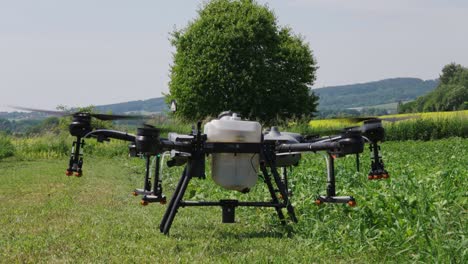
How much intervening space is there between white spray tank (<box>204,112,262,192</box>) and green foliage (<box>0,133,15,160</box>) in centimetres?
2538

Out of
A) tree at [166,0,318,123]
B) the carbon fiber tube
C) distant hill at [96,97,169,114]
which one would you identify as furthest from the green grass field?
distant hill at [96,97,169,114]

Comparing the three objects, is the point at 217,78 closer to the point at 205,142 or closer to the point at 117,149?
the point at 117,149

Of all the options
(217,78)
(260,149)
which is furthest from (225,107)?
(260,149)

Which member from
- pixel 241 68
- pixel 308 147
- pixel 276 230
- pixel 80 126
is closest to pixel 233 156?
pixel 308 147

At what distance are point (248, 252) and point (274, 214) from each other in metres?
2.38

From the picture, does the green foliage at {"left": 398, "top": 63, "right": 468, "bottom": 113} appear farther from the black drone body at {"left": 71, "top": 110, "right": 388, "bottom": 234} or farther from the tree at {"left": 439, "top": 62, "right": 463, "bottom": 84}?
the black drone body at {"left": 71, "top": 110, "right": 388, "bottom": 234}

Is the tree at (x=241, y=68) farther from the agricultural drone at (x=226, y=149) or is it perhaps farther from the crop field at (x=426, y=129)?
the agricultural drone at (x=226, y=149)

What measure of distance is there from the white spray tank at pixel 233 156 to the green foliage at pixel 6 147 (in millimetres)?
25382

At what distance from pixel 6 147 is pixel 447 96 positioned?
71948 mm

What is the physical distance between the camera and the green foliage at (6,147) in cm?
3145

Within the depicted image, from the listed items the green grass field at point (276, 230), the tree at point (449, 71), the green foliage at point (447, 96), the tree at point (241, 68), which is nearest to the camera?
the green grass field at point (276, 230)

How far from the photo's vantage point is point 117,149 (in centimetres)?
3228

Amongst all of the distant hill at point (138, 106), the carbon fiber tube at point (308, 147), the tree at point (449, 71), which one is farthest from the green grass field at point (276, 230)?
the tree at point (449, 71)

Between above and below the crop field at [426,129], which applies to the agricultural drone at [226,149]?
above
